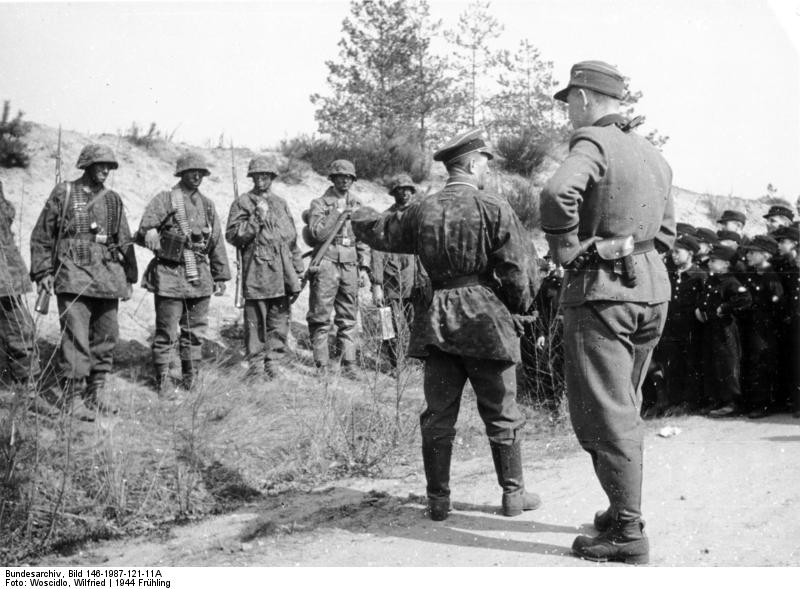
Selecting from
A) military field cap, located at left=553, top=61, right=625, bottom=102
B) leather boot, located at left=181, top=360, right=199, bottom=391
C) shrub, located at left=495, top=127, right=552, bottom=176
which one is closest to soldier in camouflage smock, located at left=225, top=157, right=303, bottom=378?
leather boot, located at left=181, top=360, right=199, bottom=391

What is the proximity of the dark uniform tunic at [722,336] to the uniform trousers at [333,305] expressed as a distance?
12.0 feet

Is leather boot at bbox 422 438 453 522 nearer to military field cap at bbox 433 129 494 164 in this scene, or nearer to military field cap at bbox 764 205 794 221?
military field cap at bbox 433 129 494 164

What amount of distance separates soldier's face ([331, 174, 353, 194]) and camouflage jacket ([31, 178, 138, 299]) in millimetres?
2612

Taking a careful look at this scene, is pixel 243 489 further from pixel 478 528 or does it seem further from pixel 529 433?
pixel 529 433

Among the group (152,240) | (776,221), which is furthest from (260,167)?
(776,221)

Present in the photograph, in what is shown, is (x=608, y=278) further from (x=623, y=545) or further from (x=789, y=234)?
(x=789, y=234)

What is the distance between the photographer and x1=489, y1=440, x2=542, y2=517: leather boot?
17.3 ft

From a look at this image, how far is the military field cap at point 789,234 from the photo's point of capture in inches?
334

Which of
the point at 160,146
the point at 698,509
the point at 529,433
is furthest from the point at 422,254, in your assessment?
the point at 160,146

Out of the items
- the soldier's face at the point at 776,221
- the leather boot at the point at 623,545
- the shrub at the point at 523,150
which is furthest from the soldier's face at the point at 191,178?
the shrub at the point at 523,150

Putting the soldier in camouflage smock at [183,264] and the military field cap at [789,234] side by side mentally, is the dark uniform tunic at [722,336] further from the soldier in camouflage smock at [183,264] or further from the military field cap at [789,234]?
the soldier in camouflage smock at [183,264]

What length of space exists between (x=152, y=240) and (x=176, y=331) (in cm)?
92

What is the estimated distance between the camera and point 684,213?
18844mm

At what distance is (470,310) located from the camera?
5.18 meters
